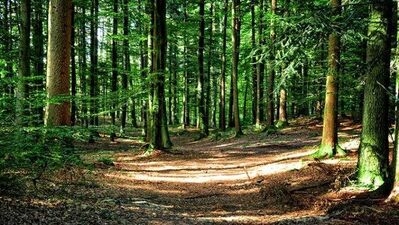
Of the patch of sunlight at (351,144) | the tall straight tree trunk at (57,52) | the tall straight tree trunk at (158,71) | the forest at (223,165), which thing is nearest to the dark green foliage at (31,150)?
the forest at (223,165)

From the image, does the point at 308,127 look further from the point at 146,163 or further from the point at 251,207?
the point at 251,207

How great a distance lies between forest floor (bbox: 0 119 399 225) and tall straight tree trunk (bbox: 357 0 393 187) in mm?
698

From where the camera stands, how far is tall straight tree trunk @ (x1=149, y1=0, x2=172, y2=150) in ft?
56.9

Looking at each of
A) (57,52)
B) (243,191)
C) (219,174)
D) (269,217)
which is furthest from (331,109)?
(57,52)

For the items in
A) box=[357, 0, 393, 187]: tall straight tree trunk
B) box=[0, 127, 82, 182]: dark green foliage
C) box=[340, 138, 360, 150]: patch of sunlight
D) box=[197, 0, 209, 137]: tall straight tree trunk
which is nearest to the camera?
box=[0, 127, 82, 182]: dark green foliage

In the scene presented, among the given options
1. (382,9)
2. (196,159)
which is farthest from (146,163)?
(382,9)

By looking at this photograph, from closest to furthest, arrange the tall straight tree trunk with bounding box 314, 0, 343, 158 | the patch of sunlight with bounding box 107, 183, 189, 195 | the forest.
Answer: the forest, the patch of sunlight with bounding box 107, 183, 189, 195, the tall straight tree trunk with bounding box 314, 0, 343, 158

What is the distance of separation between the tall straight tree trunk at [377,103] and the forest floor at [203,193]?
698 millimetres

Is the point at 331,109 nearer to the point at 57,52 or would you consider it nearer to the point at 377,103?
the point at 377,103

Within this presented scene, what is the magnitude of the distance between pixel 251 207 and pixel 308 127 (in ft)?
51.3

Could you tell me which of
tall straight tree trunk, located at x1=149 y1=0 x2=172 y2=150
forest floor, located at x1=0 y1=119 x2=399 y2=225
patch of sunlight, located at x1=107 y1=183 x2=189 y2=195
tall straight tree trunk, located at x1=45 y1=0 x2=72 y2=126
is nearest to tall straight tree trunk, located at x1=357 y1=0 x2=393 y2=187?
forest floor, located at x1=0 y1=119 x2=399 y2=225

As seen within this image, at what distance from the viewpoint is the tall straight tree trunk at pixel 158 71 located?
17344mm

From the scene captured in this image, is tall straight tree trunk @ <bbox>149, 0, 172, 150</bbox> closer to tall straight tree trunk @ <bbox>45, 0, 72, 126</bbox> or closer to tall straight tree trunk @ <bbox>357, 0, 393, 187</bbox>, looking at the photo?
tall straight tree trunk @ <bbox>45, 0, 72, 126</bbox>

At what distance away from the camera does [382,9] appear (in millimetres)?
9281
